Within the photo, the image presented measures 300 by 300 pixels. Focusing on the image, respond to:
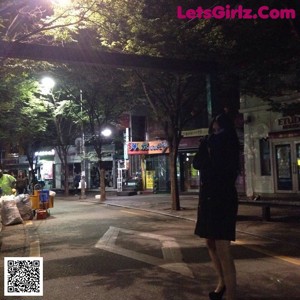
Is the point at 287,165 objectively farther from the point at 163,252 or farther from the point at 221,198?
the point at 221,198

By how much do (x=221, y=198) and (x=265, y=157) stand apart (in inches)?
659

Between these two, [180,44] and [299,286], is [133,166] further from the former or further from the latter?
[299,286]

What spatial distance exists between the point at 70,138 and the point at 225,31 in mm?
19807

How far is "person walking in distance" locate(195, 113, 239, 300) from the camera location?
4.12 m

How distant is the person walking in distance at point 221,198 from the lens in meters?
4.12

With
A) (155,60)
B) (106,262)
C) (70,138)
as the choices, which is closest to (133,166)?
(70,138)

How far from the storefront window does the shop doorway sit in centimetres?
47

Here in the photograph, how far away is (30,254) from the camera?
25.7 ft

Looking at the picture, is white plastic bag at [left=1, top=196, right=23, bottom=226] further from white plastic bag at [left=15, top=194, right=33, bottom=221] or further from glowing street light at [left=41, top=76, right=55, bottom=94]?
glowing street light at [left=41, top=76, right=55, bottom=94]

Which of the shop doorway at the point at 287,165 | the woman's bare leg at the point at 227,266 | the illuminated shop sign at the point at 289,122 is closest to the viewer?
the woman's bare leg at the point at 227,266

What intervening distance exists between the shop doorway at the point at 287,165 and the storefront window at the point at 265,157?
0.47 meters

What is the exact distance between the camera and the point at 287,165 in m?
19.1

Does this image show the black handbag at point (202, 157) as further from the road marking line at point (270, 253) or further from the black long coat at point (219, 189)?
the road marking line at point (270, 253)

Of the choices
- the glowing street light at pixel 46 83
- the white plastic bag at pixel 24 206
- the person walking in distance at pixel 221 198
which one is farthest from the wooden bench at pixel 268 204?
the glowing street light at pixel 46 83
